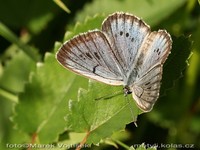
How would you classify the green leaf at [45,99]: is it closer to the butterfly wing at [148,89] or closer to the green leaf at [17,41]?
the green leaf at [17,41]

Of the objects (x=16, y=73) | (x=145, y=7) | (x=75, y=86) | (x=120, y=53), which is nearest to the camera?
(x=120, y=53)

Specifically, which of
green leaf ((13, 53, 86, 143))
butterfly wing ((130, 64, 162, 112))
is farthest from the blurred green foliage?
butterfly wing ((130, 64, 162, 112))

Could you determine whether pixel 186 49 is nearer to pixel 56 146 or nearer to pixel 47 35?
pixel 56 146

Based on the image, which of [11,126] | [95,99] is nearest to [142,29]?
[95,99]

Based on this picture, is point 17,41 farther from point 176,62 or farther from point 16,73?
point 176,62

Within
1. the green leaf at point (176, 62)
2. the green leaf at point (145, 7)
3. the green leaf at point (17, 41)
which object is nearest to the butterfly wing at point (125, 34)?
the green leaf at point (176, 62)

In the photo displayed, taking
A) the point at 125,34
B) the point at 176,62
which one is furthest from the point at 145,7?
the point at 176,62

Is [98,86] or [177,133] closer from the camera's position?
A: [98,86]
